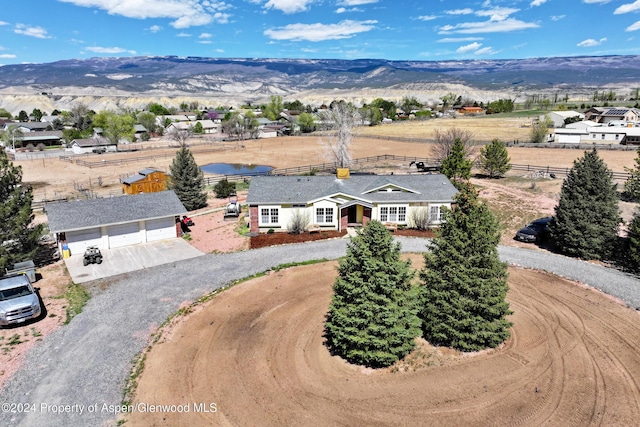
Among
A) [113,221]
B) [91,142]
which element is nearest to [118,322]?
[113,221]

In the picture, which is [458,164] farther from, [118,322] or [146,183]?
[118,322]

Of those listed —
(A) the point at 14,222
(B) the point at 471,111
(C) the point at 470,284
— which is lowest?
(C) the point at 470,284

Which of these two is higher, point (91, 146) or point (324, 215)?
point (91, 146)

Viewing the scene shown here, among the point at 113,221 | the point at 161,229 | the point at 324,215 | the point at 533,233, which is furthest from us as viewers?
the point at 324,215

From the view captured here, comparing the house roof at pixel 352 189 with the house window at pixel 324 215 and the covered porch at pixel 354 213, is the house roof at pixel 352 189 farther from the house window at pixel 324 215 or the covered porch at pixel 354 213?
the house window at pixel 324 215

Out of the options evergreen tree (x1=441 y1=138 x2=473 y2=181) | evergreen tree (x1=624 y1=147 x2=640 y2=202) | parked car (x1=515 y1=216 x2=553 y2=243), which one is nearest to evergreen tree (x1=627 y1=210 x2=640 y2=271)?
parked car (x1=515 y1=216 x2=553 y2=243)

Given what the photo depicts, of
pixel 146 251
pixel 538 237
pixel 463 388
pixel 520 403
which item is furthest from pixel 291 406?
pixel 538 237

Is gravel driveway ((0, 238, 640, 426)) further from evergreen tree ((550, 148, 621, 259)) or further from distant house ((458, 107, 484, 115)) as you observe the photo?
distant house ((458, 107, 484, 115))
